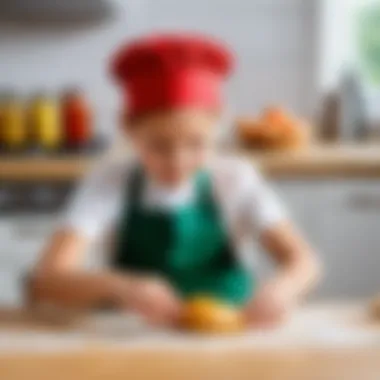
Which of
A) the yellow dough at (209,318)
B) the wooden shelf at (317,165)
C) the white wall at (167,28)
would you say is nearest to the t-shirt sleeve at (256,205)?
the yellow dough at (209,318)

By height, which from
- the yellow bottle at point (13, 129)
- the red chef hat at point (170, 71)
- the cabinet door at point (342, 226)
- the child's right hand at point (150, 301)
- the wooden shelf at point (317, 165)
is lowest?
the child's right hand at point (150, 301)

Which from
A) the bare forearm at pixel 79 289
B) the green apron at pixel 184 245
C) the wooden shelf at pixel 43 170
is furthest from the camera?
the wooden shelf at pixel 43 170

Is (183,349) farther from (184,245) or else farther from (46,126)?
(46,126)

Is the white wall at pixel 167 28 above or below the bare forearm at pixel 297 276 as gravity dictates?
above

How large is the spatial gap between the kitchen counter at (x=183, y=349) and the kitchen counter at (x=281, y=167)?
2.99 ft

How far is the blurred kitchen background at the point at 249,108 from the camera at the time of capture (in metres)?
1.73

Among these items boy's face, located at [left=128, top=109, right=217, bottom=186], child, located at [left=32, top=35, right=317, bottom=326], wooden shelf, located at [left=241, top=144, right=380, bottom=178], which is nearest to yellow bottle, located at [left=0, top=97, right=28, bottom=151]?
wooden shelf, located at [left=241, top=144, right=380, bottom=178]

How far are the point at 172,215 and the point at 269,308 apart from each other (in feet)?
0.76

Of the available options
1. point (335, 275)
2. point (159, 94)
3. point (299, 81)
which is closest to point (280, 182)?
point (335, 275)

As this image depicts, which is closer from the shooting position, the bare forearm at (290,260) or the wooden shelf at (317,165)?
the bare forearm at (290,260)

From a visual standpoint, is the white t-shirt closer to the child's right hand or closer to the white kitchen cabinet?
the child's right hand

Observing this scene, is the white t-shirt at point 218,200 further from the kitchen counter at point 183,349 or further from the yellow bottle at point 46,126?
the yellow bottle at point 46,126

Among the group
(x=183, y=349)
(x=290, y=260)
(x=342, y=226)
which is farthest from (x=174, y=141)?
(x=342, y=226)

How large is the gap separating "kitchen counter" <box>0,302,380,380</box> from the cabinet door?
3.11 ft
